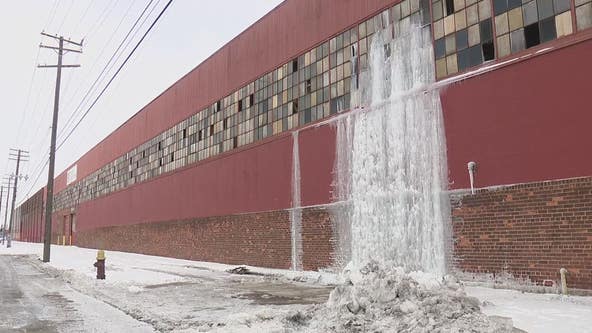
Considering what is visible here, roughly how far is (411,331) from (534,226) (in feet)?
16.2

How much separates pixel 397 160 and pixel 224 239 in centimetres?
1073

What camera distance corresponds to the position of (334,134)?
15.5 m

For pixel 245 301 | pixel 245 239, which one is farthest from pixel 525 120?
pixel 245 239

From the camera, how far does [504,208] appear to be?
1027cm

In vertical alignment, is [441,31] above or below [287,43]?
below

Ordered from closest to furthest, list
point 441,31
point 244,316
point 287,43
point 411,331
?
1. point 411,331
2. point 244,316
3. point 441,31
4. point 287,43

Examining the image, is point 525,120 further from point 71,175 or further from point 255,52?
point 71,175

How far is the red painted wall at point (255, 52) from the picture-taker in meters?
16.2

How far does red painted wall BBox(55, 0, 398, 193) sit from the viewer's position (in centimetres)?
1623

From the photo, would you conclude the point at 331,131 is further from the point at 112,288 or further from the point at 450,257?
the point at 112,288

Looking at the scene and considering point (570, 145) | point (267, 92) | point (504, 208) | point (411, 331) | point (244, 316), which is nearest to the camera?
point (411, 331)

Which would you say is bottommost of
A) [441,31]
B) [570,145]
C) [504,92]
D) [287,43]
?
[570,145]

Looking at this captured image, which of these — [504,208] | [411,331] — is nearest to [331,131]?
[504,208]

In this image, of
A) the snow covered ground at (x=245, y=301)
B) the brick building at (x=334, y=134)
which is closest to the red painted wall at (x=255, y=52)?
the brick building at (x=334, y=134)
